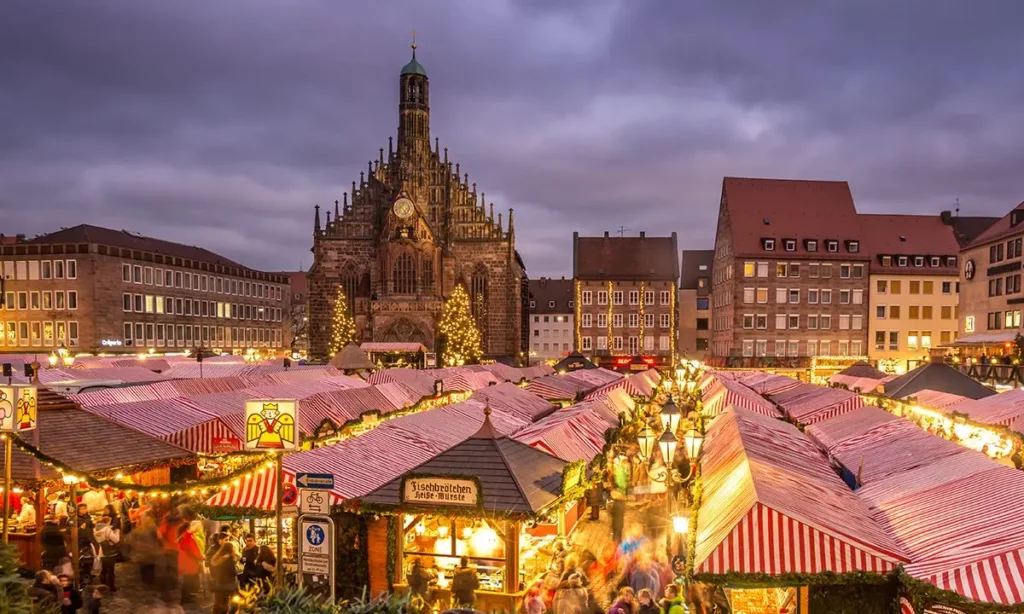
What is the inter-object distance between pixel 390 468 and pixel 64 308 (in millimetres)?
57522

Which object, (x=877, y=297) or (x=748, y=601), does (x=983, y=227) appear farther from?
(x=748, y=601)

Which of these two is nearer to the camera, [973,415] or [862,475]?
[862,475]

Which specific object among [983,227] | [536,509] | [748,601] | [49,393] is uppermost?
[983,227]

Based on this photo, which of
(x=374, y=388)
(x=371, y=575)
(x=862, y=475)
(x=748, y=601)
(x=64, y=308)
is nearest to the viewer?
(x=748, y=601)

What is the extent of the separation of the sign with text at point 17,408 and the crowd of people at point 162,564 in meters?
1.51

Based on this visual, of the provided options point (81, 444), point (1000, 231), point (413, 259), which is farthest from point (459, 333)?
point (81, 444)

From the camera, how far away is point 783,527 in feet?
24.9

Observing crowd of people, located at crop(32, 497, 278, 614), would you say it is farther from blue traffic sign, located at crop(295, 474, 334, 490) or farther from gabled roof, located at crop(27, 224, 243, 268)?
gabled roof, located at crop(27, 224, 243, 268)

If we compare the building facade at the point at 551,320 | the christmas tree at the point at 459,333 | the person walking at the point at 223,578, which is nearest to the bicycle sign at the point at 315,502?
the person walking at the point at 223,578

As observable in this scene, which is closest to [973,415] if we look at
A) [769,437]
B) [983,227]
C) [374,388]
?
[769,437]

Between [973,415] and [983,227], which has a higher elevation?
[983,227]

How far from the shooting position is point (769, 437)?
1317 cm

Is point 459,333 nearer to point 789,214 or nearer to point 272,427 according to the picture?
point 789,214

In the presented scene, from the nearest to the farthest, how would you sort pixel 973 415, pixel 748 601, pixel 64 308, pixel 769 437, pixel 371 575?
pixel 748 601 < pixel 371 575 < pixel 769 437 < pixel 973 415 < pixel 64 308
